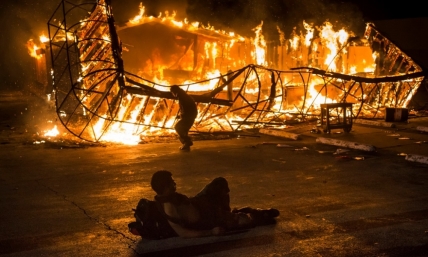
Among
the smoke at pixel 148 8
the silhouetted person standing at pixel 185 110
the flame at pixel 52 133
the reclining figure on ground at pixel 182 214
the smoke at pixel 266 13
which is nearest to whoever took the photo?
the reclining figure on ground at pixel 182 214

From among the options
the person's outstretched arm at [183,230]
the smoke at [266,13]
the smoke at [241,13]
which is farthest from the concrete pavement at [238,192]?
the smoke at [266,13]

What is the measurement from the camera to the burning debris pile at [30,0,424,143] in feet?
51.0

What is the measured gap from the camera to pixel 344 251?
5480mm

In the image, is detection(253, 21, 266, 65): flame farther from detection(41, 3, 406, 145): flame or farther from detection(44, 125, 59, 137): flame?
detection(44, 125, 59, 137): flame

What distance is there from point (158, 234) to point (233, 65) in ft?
65.9

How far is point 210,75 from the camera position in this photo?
24.0 meters

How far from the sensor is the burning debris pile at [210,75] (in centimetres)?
1553

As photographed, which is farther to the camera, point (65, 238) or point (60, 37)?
point (60, 37)

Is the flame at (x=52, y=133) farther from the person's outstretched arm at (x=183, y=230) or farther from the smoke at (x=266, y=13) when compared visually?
the smoke at (x=266, y=13)

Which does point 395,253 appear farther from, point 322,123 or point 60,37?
point 60,37

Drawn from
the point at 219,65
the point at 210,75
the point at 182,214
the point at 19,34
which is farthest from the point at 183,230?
the point at 19,34

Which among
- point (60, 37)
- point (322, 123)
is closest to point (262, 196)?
point (322, 123)

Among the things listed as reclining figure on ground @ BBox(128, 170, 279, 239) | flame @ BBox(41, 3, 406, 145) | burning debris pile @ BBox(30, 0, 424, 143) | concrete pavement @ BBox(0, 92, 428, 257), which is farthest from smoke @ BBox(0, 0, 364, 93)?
reclining figure on ground @ BBox(128, 170, 279, 239)

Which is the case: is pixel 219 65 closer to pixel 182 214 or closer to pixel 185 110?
pixel 185 110
